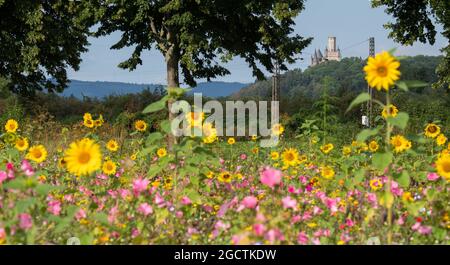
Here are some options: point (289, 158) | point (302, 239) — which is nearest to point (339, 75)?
point (289, 158)

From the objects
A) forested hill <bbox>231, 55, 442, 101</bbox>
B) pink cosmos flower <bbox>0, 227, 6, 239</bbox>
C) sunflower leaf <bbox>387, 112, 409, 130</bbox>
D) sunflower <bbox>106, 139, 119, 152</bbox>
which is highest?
forested hill <bbox>231, 55, 442, 101</bbox>

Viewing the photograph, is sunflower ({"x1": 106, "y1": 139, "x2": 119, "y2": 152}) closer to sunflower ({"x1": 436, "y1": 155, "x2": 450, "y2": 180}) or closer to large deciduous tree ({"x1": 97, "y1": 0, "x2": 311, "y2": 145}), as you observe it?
sunflower ({"x1": 436, "y1": 155, "x2": 450, "y2": 180})

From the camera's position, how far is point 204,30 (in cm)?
2123

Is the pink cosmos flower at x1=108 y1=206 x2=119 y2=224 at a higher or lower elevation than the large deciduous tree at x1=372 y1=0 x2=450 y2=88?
lower

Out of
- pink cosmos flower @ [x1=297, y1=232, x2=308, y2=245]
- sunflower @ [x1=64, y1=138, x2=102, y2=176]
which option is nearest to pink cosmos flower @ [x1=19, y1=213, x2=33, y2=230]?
sunflower @ [x1=64, y1=138, x2=102, y2=176]

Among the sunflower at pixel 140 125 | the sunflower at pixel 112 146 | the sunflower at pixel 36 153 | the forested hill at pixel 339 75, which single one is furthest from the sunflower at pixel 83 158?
the forested hill at pixel 339 75

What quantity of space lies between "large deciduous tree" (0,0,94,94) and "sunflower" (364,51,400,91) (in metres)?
18.5

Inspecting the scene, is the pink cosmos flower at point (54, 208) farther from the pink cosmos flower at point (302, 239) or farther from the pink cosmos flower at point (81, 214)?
the pink cosmos flower at point (302, 239)

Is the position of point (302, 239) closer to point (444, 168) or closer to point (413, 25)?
point (444, 168)

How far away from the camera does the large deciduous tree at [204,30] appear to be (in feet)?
67.2

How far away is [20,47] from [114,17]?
6.08 meters

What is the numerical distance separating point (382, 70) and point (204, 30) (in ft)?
59.1

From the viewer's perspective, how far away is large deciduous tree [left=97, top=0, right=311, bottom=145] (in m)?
20.5

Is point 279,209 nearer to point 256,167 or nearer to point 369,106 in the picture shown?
point 256,167
